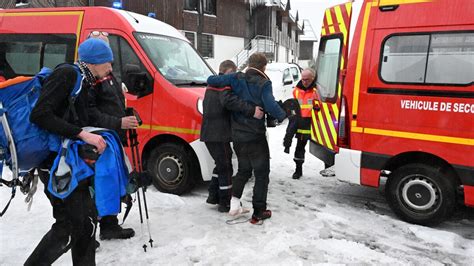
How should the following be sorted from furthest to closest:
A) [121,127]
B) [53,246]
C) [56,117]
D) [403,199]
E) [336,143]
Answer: [336,143] → [403,199] → [121,127] → [53,246] → [56,117]

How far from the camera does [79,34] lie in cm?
543

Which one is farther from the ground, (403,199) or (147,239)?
(403,199)

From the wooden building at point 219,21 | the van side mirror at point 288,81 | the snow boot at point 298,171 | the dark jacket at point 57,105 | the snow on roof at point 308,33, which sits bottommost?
the snow boot at point 298,171

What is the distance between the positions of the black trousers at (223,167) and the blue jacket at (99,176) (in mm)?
1980

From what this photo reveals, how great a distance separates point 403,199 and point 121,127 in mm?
3261

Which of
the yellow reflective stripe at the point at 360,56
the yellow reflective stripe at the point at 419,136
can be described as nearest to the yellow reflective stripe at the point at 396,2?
the yellow reflective stripe at the point at 360,56

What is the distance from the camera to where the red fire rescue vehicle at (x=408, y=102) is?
12.9 feet

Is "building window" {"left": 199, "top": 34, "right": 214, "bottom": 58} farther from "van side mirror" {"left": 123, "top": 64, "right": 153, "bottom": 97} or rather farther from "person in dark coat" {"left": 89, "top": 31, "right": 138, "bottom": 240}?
"person in dark coat" {"left": 89, "top": 31, "right": 138, "bottom": 240}

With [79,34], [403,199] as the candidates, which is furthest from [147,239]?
[79,34]

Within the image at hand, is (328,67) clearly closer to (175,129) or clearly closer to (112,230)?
(175,129)

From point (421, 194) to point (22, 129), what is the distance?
398 cm

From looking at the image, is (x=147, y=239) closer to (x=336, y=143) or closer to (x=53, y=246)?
(x=53, y=246)

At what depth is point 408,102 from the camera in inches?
166

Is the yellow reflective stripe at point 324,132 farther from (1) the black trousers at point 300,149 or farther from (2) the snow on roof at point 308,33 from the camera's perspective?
(2) the snow on roof at point 308,33
